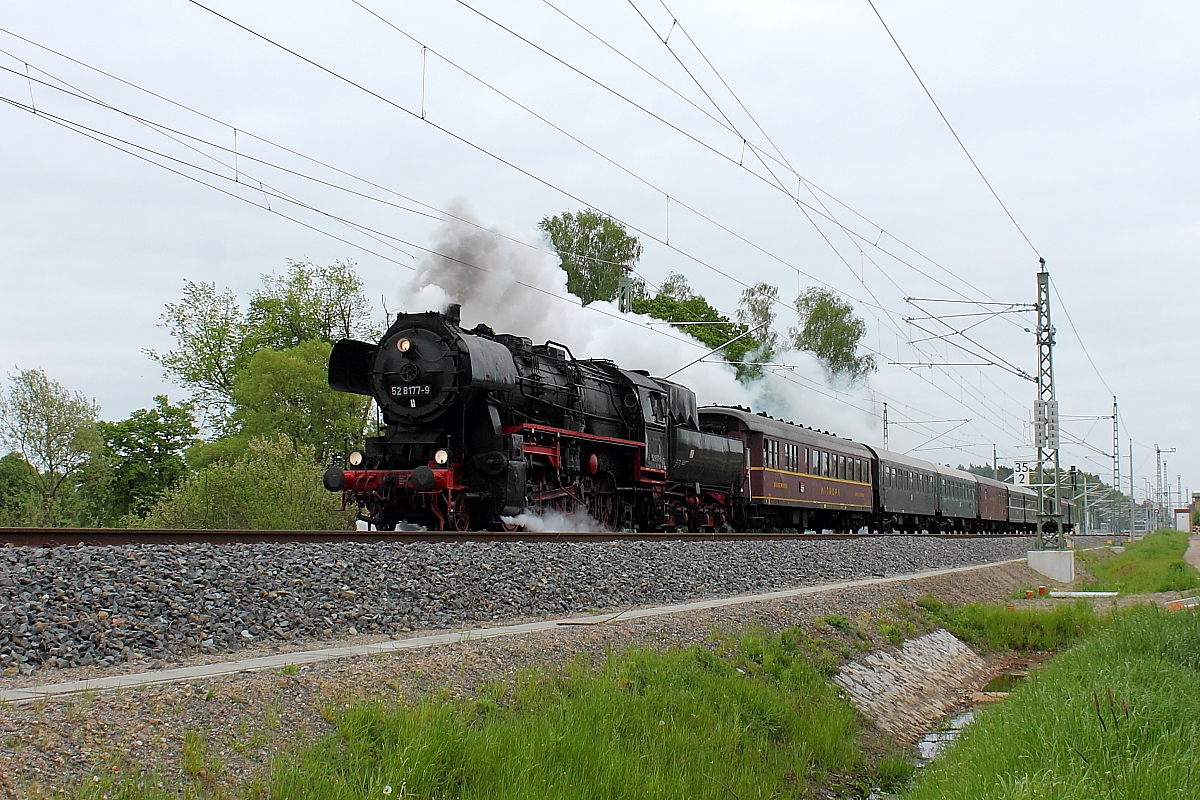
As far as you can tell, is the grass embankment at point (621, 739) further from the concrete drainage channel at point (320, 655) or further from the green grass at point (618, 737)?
the concrete drainage channel at point (320, 655)

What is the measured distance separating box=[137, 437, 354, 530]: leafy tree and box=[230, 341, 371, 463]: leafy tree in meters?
12.7

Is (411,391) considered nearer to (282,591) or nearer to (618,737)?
(282,591)

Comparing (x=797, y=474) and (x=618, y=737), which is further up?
(x=797, y=474)

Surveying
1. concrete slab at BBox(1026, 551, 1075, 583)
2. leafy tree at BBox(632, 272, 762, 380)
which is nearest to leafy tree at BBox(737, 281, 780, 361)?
leafy tree at BBox(632, 272, 762, 380)

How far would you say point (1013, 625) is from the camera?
18.5 metres

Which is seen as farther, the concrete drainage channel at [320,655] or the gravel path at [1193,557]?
the gravel path at [1193,557]

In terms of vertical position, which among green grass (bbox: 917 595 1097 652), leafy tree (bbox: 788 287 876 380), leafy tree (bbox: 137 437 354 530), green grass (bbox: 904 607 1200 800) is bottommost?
green grass (bbox: 917 595 1097 652)

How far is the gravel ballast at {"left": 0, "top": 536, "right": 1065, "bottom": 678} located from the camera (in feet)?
24.1

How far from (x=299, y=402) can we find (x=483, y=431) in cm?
2578

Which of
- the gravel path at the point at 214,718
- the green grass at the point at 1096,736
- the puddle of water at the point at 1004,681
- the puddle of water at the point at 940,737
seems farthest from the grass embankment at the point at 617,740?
the puddle of water at the point at 1004,681

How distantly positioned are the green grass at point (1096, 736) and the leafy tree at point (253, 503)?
17993mm

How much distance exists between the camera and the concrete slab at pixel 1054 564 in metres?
28.3

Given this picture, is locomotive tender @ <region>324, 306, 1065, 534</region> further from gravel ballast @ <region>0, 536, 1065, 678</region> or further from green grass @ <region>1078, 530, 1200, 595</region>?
green grass @ <region>1078, 530, 1200, 595</region>

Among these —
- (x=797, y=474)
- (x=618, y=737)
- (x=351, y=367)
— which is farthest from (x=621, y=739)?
(x=797, y=474)
